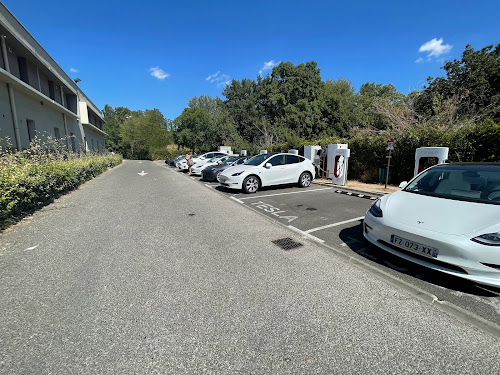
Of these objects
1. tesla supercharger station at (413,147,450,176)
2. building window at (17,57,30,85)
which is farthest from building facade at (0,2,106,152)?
tesla supercharger station at (413,147,450,176)

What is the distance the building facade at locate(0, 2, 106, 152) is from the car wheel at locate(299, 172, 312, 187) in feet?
33.6

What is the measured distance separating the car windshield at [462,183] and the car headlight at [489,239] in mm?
871

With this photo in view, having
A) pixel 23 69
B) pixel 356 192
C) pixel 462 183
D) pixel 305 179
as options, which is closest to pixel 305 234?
pixel 462 183

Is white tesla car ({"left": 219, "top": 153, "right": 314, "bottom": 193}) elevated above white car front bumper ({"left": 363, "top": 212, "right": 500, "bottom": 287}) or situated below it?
above

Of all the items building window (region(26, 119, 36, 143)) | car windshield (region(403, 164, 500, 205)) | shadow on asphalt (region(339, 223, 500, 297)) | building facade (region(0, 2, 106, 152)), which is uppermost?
building facade (region(0, 2, 106, 152))

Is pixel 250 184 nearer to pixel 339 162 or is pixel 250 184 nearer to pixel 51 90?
pixel 339 162

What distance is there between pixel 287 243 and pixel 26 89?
1709 cm

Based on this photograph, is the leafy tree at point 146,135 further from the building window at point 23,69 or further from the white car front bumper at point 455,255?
the white car front bumper at point 455,255

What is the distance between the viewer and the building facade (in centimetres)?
1184

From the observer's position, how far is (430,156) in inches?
319

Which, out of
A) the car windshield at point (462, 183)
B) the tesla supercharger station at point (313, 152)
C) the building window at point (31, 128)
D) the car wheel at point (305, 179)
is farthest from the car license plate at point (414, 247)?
the building window at point (31, 128)

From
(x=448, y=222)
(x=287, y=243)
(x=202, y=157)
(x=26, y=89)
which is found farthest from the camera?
(x=202, y=157)

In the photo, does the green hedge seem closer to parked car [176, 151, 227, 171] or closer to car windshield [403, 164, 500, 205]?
car windshield [403, 164, 500, 205]

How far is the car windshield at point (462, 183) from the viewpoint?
11.0 ft
